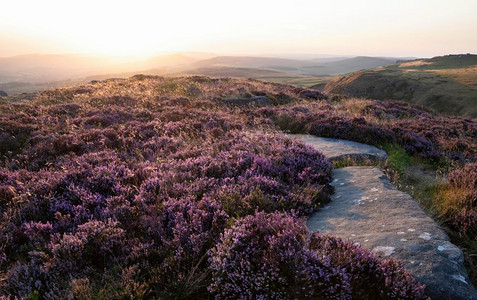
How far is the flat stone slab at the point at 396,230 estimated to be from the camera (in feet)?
10.4

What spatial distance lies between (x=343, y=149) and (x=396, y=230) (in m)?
5.27

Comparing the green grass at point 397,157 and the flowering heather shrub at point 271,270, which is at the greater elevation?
the flowering heather shrub at point 271,270

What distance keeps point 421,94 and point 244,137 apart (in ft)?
194

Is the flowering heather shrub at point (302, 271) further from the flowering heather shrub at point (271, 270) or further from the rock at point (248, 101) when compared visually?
the rock at point (248, 101)

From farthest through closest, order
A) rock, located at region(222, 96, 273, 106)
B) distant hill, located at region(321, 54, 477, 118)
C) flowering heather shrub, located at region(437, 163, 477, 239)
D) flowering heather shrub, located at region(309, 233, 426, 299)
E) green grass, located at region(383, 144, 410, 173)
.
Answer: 1. distant hill, located at region(321, 54, 477, 118)
2. rock, located at region(222, 96, 273, 106)
3. green grass, located at region(383, 144, 410, 173)
4. flowering heather shrub, located at region(437, 163, 477, 239)
5. flowering heather shrub, located at region(309, 233, 426, 299)

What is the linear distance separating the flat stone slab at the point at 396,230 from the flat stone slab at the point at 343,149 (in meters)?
2.16

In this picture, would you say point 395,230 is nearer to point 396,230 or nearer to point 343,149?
point 396,230

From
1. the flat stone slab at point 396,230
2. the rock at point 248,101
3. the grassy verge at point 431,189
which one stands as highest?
the rock at point 248,101

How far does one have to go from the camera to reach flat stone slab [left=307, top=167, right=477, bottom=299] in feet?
10.4

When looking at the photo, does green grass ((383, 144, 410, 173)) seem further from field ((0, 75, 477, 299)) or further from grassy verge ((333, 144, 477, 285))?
field ((0, 75, 477, 299))

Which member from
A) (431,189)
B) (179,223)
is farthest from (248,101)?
(179,223)

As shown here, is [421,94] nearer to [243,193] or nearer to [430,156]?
[430,156]

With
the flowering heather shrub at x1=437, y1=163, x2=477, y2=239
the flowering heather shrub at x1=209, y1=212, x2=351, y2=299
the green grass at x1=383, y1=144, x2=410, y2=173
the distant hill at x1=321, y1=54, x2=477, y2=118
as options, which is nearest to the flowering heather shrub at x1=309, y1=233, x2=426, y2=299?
the flowering heather shrub at x1=209, y1=212, x2=351, y2=299

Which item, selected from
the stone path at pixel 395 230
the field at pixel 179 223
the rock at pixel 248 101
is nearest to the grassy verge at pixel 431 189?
the field at pixel 179 223
